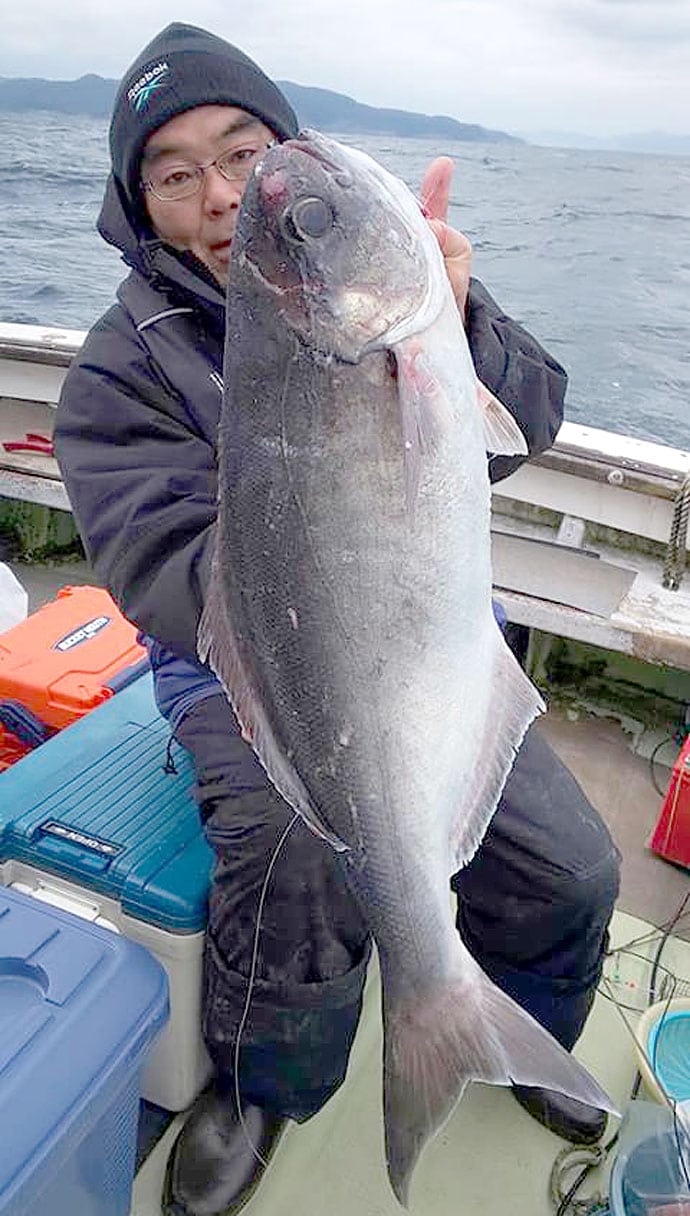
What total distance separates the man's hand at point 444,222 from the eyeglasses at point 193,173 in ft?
2.53

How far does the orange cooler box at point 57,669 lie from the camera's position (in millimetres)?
3201

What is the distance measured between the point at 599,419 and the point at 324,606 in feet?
26.6

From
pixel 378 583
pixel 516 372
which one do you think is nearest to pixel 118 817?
pixel 378 583

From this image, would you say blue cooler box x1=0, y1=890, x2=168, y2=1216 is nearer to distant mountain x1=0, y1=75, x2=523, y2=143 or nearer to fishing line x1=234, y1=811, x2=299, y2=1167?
fishing line x1=234, y1=811, x2=299, y2=1167

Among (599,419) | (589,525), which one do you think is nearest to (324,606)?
(589,525)

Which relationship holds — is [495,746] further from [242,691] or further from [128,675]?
[128,675]

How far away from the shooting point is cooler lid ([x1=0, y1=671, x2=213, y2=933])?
229 centimetres

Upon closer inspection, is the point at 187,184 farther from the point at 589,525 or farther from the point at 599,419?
the point at 599,419

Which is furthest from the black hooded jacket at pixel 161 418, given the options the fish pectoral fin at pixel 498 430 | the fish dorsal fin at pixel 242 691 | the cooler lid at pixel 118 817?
the fish pectoral fin at pixel 498 430

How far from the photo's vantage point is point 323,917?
86.0 inches

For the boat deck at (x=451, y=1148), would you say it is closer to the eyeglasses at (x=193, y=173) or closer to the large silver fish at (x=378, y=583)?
the large silver fish at (x=378, y=583)

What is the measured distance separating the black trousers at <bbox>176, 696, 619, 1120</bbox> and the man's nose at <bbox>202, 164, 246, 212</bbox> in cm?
110

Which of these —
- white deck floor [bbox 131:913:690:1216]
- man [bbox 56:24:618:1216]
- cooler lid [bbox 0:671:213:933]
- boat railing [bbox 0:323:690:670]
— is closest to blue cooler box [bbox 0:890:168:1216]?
cooler lid [bbox 0:671:213:933]

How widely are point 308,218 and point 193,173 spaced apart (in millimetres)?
1026
